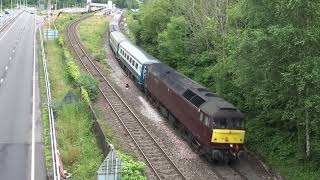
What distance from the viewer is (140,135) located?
26906mm

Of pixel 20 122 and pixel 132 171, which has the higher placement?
pixel 132 171

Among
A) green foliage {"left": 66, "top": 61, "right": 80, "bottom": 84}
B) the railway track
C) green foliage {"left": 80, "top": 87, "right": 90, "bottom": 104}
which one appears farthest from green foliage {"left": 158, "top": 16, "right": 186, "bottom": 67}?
green foliage {"left": 80, "top": 87, "right": 90, "bottom": 104}

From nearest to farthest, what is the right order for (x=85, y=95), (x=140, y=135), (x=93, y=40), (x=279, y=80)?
(x=279, y=80) → (x=140, y=135) → (x=85, y=95) → (x=93, y=40)

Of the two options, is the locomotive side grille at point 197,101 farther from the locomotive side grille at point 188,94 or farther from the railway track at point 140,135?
the railway track at point 140,135

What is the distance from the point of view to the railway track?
2209 centimetres

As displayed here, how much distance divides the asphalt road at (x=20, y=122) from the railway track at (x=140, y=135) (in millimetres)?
4898

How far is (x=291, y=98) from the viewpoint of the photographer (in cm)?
2119

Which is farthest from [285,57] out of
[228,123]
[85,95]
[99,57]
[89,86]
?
[99,57]

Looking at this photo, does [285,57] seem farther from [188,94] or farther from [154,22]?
[154,22]

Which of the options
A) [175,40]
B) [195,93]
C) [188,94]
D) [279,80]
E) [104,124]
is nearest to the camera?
[279,80]

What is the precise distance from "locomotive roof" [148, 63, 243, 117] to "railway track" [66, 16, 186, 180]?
9.68ft

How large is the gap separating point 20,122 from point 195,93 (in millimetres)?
10143

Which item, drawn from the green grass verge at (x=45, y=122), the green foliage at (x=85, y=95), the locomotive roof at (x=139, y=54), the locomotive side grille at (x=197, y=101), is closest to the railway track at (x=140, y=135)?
the green foliage at (x=85, y=95)

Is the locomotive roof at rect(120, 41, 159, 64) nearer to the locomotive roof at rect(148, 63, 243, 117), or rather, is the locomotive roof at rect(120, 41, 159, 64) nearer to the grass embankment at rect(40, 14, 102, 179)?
the locomotive roof at rect(148, 63, 243, 117)
